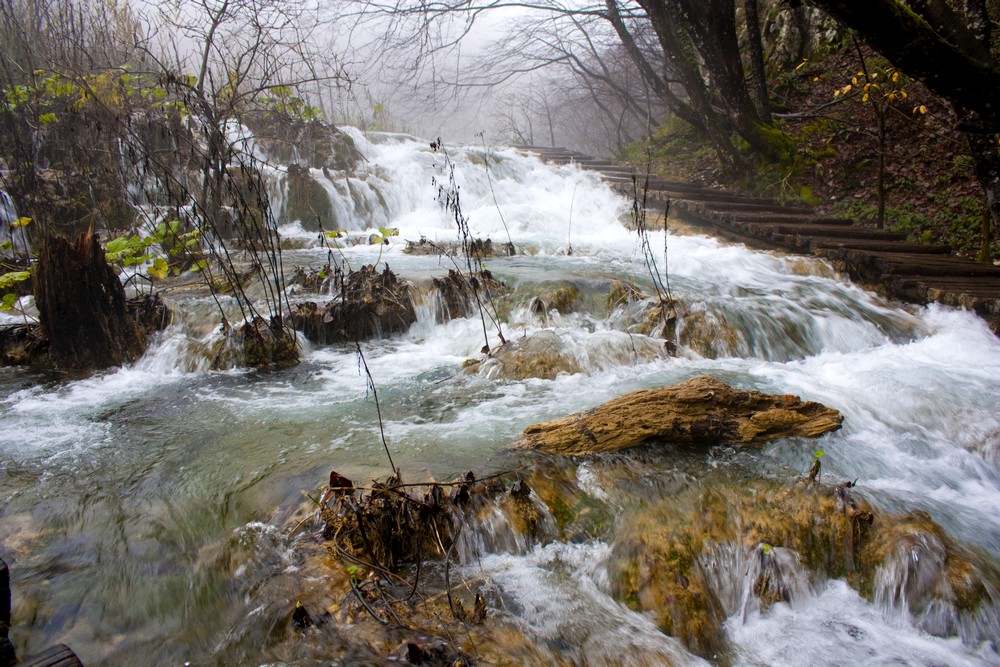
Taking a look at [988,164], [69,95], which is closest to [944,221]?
[988,164]

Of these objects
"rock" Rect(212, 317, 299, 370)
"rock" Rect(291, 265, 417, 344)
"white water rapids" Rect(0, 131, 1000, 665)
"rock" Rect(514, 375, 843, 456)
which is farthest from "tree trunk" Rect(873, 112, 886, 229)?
"rock" Rect(212, 317, 299, 370)

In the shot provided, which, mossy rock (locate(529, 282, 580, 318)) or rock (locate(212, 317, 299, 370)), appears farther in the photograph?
mossy rock (locate(529, 282, 580, 318))

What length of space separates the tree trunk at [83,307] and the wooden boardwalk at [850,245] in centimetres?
716

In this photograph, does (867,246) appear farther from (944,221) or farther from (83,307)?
(83,307)

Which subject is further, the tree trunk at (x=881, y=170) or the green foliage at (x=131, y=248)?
the tree trunk at (x=881, y=170)

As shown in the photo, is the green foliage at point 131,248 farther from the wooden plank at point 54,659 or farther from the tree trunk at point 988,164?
the tree trunk at point 988,164

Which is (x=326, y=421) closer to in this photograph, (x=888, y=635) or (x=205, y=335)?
(x=205, y=335)

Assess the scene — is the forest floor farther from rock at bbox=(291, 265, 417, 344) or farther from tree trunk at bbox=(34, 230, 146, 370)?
tree trunk at bbox=(34, 230, 146, 370)

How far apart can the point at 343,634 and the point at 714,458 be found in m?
2.36

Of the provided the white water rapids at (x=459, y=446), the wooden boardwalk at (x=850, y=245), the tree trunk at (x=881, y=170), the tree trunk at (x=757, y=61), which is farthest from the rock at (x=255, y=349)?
the tree trunk at (x=757, y=61)

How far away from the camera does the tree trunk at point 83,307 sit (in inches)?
186

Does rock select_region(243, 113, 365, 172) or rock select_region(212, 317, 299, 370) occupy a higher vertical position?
rock select_region(243, 113, 365, 172)

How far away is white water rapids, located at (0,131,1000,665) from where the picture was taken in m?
2.42

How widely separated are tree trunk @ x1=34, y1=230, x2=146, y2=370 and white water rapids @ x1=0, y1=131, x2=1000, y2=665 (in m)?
0.27
